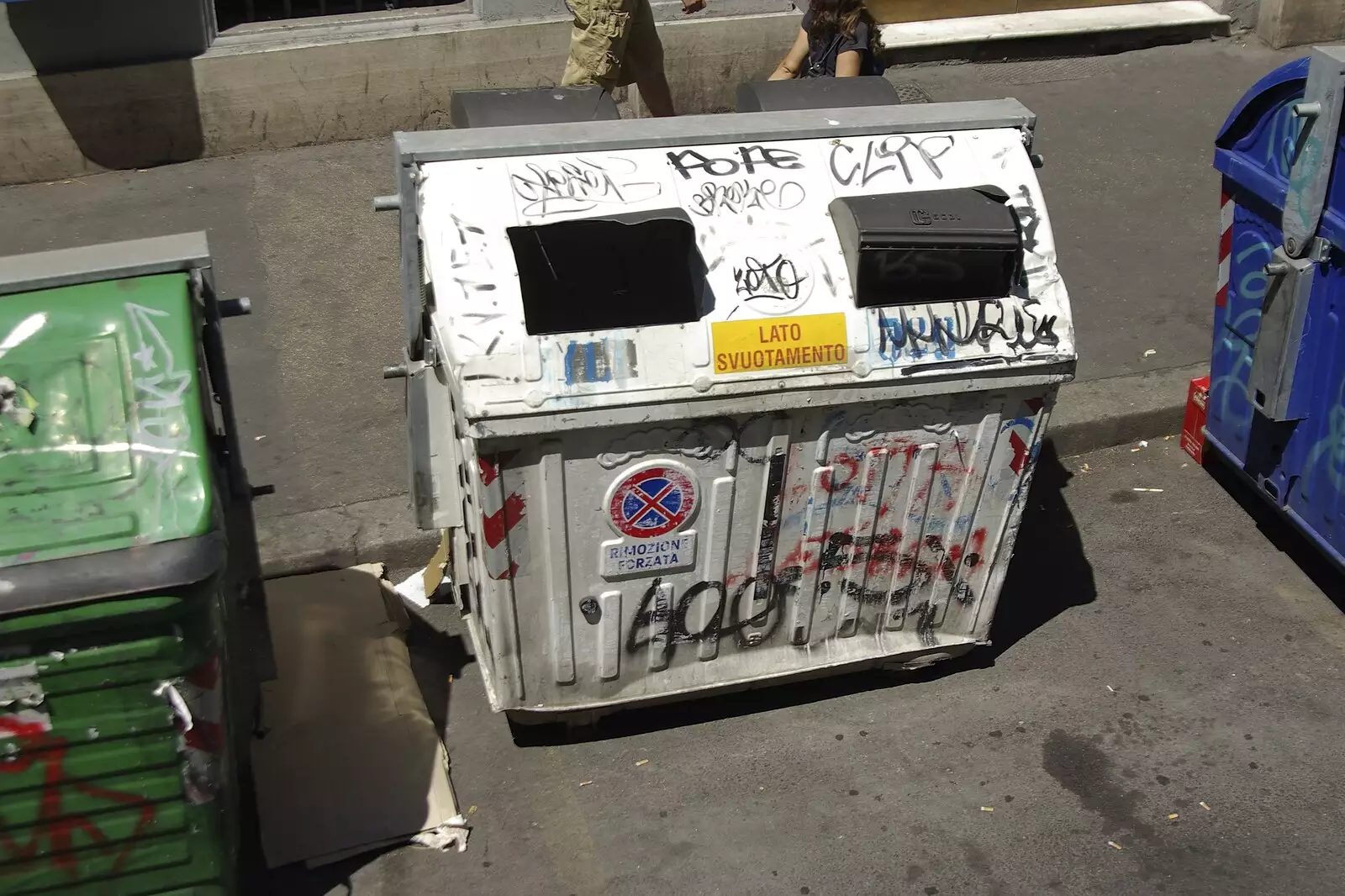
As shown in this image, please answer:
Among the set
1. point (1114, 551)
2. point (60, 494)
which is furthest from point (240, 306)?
point (1114, 551)

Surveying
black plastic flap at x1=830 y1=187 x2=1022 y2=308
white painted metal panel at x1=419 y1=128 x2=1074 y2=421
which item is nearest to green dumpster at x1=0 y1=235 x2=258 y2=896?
white painted metal panel at x1=419 y1=128 x2=1074 y2=421

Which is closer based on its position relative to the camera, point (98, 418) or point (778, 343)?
point (98, 418)

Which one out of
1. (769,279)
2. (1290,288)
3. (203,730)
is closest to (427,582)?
(203,730)

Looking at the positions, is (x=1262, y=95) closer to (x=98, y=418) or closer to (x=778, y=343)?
(x=778, y=343)

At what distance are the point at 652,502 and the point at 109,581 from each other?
1424mm

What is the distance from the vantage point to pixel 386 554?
15.4ft

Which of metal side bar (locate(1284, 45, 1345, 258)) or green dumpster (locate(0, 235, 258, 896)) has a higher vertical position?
metal side bar (locate(1284, 45, 1345, 258))

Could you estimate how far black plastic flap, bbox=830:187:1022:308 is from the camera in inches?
138

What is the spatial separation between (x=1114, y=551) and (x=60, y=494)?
3.78m

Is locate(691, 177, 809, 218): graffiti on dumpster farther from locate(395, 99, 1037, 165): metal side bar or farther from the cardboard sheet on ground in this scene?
the cardboard sheet on ground

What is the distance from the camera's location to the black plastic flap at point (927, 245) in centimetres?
350

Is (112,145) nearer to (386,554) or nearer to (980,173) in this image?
(386,554)

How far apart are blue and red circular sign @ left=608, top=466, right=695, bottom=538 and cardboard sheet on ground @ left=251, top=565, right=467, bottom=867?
100cm

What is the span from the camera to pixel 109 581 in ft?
9.00
